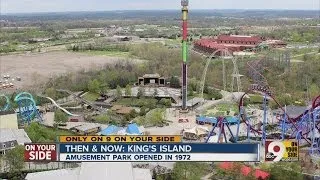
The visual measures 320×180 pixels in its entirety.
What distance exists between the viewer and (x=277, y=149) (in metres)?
10.4

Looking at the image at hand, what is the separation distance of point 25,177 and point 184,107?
14106 millimetres

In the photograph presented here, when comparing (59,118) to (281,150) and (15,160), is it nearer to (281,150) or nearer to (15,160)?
(15,160)

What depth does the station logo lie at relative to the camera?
10.3m

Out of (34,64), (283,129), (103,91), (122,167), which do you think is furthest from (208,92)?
(34,64)

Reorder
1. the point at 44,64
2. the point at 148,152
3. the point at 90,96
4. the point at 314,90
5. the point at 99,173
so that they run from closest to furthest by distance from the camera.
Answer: the point at 148,152 → the point at 99,173 → the point at 314,90 → the point at 90,96 → the point at 44,64

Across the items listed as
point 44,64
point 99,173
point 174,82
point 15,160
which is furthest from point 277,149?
point 44,64

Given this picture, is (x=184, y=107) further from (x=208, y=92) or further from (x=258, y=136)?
(x=258, y=136)

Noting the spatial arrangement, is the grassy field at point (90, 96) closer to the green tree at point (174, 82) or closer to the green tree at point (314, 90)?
the green tree at point (174, 82)

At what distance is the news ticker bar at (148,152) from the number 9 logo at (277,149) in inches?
23.8

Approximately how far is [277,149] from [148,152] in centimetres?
267

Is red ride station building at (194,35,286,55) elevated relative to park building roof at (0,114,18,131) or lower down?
elevated

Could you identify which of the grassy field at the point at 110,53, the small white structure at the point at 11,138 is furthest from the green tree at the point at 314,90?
the grassy field at the point at 110,53

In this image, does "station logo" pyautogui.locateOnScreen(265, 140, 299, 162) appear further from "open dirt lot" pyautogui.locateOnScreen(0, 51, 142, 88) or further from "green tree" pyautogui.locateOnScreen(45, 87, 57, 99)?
"open dirt lot" pyautogui.locateOnScreen(0, 51, 142, 88)

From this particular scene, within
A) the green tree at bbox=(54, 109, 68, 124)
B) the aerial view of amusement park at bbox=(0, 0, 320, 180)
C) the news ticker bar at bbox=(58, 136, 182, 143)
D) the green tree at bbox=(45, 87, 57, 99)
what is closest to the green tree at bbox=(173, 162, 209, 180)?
the aerial view of amusement park at bbox=(0, 0, 320, 180)
